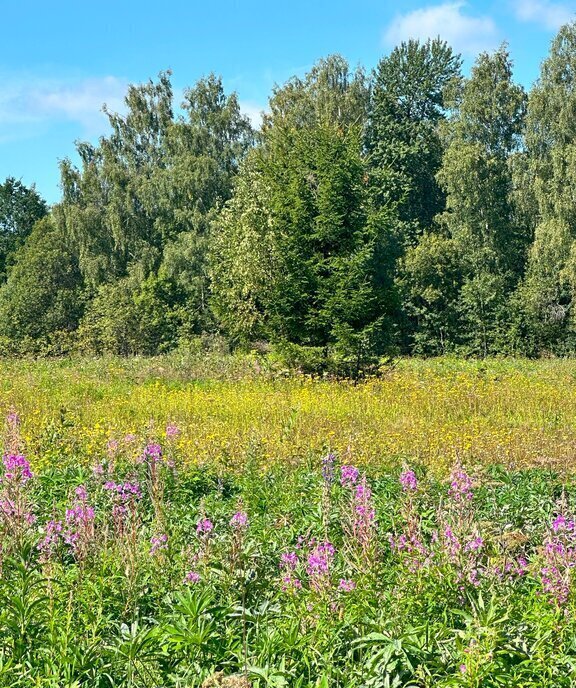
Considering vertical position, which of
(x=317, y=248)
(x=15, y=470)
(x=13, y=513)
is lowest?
(x=13, y=513)

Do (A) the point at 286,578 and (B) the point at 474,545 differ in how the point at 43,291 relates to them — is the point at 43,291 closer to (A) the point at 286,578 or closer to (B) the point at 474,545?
(A) the point at 286,578

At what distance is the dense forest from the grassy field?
350 cm

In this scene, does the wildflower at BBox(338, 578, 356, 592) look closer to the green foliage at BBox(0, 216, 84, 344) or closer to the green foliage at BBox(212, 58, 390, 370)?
the green foliage at BBox(212, 58, 390, 370)

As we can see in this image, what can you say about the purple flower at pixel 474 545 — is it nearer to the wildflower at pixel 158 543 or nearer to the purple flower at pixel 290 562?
the purple flower at pixel 290 562

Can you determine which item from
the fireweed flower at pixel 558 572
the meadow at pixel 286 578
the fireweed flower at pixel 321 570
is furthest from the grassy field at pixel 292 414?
the fireweed flower at pixel 558 572

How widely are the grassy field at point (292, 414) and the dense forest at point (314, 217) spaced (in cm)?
350

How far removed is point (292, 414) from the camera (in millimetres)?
9727

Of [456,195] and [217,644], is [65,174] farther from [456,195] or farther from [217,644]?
[217,644]

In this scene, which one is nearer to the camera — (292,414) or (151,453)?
Answer: (151,453)

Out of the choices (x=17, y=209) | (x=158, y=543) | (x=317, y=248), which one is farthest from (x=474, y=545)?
(x=17, y=209)

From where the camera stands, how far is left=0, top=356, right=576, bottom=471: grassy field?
7355 millimetres

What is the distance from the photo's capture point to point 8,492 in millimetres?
3090

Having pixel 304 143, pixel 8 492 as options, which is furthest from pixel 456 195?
pixel 8 492

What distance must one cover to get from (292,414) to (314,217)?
784 cm
